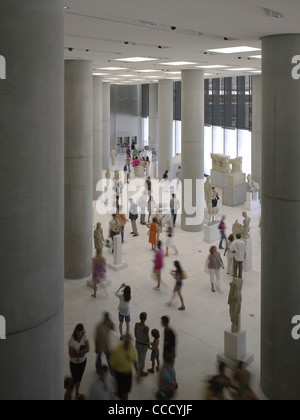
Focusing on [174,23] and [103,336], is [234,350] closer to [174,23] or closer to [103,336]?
[103,336]

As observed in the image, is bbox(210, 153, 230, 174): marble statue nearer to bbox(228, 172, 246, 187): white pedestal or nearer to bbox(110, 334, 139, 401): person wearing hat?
bbox(228, 172, 246, 187): white pedestal

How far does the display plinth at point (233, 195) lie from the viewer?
2191 centimetres

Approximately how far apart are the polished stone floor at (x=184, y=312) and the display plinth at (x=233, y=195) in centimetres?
665

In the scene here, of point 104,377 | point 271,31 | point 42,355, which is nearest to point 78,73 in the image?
point 271,31

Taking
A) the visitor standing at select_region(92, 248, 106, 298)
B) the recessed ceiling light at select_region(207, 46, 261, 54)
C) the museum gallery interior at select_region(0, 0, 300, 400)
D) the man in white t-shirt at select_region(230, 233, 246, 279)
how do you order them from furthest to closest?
the man in white t-shirt at select_region(230, 233, 246, 279), the visitor standing at select_region(92, 248, 106, 298), the recessed ceiling light at select_region(207, 46, 261, 54), the museum gallery interior at select_region(0, 0, 300, 400)

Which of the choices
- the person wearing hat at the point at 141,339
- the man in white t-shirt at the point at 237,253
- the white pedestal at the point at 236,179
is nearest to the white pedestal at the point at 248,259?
the man in white t-shirt at the point at 237,253

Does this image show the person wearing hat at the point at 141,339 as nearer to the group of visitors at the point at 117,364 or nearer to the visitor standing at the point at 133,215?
the group of visitors at the point at 117,364

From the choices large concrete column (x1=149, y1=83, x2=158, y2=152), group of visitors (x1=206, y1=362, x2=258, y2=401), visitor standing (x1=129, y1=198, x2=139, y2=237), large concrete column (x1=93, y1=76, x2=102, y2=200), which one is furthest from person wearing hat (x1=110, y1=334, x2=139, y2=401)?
large concrete column (x1=149, y1=83, x2=158, y2=152)

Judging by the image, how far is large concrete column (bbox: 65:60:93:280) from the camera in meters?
12.1

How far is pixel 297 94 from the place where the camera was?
6.60 m

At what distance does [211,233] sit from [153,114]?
23.6 meters

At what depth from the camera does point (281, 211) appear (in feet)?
22.3

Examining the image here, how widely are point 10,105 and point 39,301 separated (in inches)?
66.9

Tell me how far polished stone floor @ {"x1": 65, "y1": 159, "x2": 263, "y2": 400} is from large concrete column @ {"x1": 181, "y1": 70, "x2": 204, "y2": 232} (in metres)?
2.59
